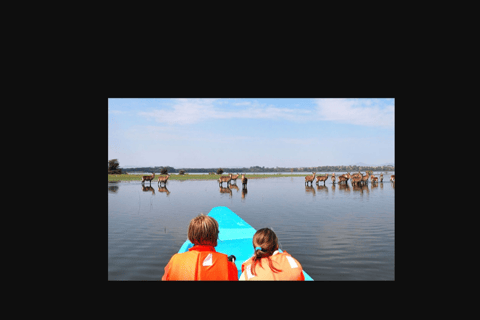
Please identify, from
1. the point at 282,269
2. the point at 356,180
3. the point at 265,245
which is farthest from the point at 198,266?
the point at 356,180

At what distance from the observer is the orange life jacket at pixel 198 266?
101 inches

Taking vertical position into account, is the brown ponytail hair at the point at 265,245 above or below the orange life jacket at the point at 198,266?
above

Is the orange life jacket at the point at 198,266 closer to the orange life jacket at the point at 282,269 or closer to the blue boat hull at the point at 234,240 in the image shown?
the orange life jacket at the point at 282,269

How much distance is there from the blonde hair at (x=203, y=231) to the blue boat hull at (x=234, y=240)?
291cm

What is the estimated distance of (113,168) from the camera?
72938mm

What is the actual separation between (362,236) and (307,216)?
374 centimetres

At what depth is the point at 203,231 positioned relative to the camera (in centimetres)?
272

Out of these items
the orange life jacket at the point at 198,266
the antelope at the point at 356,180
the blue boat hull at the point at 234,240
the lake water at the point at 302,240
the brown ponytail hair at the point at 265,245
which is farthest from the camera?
the antelope at the point at 356,180

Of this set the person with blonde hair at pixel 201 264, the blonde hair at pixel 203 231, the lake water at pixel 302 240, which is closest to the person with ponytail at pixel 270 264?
the person with blonde hair at pixel 201 264

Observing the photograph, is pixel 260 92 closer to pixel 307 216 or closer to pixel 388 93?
pixel 388 93

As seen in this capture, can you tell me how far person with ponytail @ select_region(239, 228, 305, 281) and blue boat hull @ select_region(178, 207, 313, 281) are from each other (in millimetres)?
2878

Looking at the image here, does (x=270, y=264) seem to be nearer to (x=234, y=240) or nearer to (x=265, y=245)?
(x=265, y=245)
